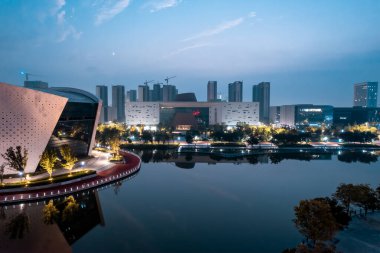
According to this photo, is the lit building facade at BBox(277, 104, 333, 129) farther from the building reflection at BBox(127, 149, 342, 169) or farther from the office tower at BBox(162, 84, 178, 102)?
the office tower at BBox(162, 84, 178, 102)

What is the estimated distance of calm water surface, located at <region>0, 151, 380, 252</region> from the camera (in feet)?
49.5

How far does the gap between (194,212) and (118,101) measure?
15831 cm

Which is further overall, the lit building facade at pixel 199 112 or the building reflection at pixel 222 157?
the lit building facade at pixel 199 112

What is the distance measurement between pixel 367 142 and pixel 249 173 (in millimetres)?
53117

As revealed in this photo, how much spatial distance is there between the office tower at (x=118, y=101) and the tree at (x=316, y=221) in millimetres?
163131

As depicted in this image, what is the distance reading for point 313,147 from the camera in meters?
60.5

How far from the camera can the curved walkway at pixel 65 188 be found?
2202 centimetres

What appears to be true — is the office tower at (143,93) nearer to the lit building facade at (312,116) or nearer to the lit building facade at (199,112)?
the lit building facade at (199,112)

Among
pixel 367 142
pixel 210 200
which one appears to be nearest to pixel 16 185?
pixel 210 200

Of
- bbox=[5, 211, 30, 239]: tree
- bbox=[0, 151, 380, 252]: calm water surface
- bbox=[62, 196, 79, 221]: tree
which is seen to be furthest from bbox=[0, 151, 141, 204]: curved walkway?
bbox=[5, 211, 30, 239]: tree

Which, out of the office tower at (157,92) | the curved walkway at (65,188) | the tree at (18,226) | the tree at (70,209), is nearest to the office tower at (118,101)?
the office tower at (157,92)

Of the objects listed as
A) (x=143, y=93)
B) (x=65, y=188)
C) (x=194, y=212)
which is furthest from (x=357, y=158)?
(x=143, y=93)

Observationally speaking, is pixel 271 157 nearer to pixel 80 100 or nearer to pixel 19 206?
pixel 80 100

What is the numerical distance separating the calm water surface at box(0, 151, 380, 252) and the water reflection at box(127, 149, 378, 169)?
26.3 ft
